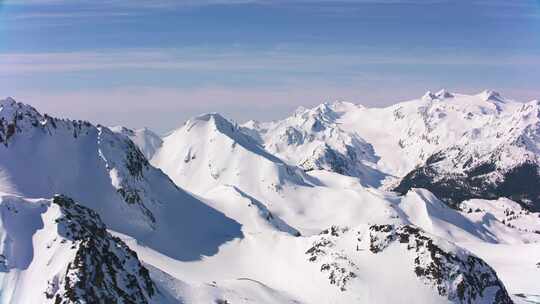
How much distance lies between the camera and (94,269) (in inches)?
3752

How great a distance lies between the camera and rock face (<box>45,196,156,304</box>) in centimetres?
9044

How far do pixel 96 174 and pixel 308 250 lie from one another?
268 feet

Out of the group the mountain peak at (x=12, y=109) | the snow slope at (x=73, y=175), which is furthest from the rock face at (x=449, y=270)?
the mountain peak at (x=12, y=109)

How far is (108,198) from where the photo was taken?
605 feet

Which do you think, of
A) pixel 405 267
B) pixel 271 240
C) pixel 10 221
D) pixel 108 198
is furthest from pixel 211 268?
pixel 10 221

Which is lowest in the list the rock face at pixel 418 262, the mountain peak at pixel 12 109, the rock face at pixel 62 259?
the rock face at pixel 418 262

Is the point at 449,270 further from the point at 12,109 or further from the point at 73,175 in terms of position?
the point at 12,109

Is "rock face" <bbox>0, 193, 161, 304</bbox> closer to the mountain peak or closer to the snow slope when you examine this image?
the snow slope

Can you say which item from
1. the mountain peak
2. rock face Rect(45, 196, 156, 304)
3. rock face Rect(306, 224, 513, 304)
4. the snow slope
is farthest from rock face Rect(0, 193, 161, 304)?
the mountain peak

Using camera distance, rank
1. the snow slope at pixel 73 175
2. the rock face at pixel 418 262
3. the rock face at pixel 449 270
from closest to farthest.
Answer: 1. the rock face at pixel 449 270
2. the rock face at pixel 418 262
3. the snow slope at pixel 73 175

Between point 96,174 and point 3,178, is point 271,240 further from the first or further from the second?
point 3,178

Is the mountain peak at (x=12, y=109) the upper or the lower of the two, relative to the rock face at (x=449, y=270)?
upper

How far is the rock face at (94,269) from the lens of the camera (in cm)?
9044

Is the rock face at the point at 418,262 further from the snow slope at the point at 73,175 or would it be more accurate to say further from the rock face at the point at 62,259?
the rock face at the point at 62,259
